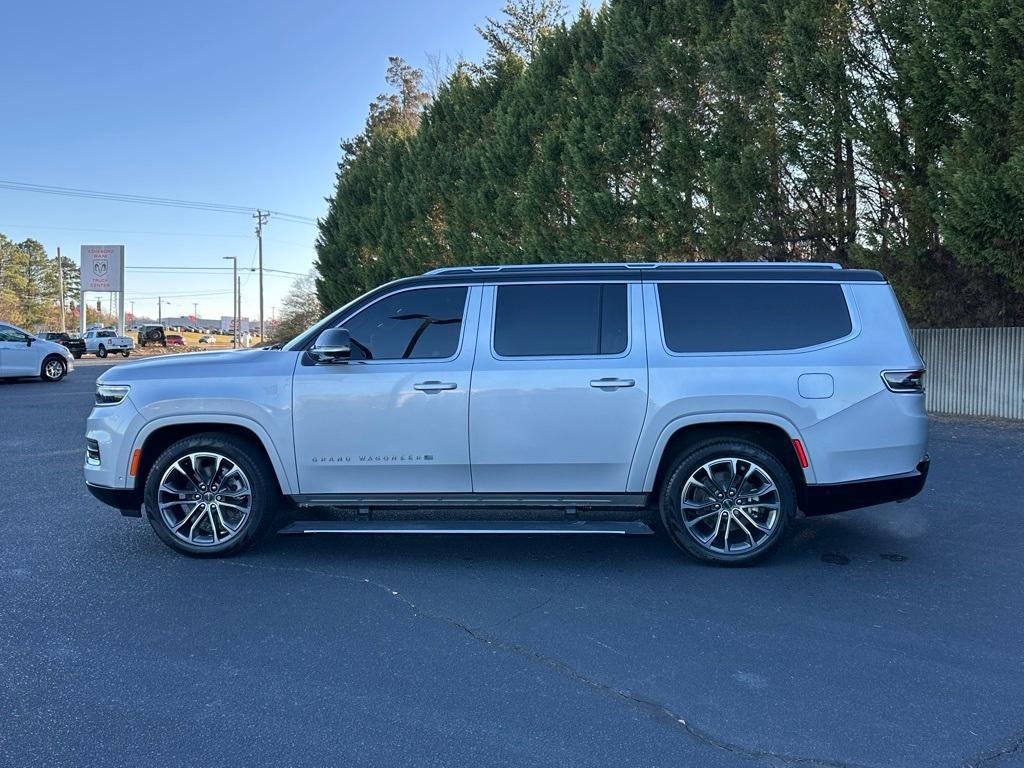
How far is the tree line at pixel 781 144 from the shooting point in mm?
11836

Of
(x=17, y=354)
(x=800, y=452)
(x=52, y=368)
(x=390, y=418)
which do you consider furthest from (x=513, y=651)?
(x=52, y=368)

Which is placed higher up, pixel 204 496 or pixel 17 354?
pixel 17 354

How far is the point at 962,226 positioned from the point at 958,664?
31.5ft

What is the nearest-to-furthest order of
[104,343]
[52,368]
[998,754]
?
[998,754] < [52,368] < [104,343]

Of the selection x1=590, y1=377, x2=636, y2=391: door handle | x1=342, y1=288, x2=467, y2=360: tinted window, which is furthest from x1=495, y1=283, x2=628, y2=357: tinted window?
x1=342, y1=288, x2=467, y2=360: tinted window

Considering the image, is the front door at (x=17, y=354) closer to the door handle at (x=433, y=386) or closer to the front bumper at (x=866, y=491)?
the door handle at (x=433, y=386)

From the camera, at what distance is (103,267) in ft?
218

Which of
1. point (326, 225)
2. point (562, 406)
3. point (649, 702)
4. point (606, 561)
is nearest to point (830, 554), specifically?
point (606, 561)

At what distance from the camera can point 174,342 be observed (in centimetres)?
7369

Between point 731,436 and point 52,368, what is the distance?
23.3m

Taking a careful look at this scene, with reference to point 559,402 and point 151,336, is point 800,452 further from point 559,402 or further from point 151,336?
point 151,336

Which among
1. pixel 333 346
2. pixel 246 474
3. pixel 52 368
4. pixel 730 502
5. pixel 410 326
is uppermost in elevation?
pixel 410 326

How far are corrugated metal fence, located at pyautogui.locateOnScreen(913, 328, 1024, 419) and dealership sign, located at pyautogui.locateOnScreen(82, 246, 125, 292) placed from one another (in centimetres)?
6456

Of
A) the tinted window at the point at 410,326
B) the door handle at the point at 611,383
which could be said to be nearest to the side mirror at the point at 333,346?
the tinted window at the point at 410,326
